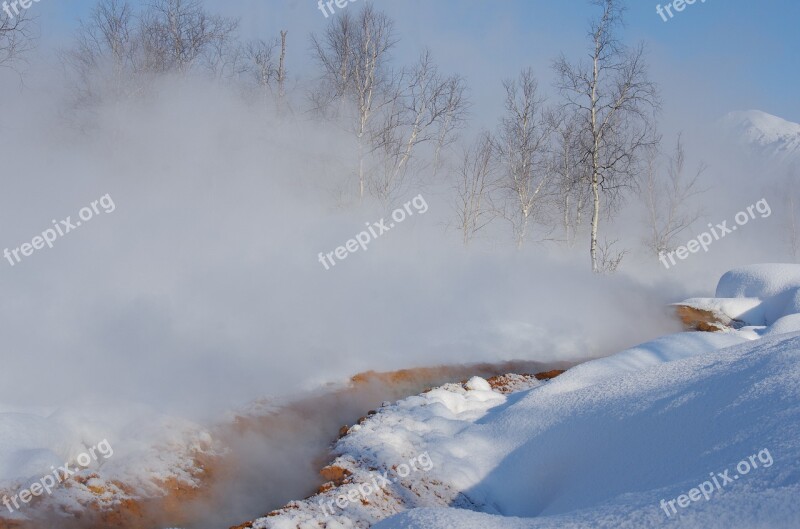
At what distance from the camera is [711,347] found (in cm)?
834

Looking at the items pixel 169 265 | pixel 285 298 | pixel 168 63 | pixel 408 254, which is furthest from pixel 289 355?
pixel 168 63

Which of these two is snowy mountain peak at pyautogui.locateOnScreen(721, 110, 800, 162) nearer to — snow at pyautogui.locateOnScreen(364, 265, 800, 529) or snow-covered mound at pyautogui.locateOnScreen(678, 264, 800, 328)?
snow-covered mound at pyautogui.locateOnScreen(678, 264, 800, 328)

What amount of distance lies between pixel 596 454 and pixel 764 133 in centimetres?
13041

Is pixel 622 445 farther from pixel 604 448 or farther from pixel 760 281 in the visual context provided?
pixel 760 281

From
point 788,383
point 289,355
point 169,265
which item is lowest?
point 788,383

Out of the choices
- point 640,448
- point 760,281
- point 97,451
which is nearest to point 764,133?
point 760,281

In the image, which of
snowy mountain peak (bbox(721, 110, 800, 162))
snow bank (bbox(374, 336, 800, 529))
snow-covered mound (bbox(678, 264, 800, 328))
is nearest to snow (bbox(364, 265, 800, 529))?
snow bank (bbox(374, 336, 800, 529))

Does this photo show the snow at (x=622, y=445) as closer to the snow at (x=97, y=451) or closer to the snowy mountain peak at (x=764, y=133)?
the snow at (x=97, y=451)

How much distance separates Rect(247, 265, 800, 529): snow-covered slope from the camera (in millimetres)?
3113

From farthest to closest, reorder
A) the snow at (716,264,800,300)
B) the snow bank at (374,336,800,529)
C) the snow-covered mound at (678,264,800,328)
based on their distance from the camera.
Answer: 1. the snow at (716,264,800,300)
2. the snow-covered mound at (678,264,800,328)
3. the snow bank at (374,336,800,529)

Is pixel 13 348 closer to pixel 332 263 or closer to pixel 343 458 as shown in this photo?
pixel 343 458

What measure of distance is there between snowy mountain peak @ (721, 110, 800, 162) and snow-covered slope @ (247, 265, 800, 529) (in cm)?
10219

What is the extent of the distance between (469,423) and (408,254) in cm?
1242

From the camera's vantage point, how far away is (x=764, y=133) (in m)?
112
